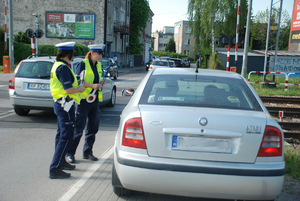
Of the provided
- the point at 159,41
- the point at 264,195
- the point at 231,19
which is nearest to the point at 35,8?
the point at 231,19

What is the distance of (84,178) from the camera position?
442 cm

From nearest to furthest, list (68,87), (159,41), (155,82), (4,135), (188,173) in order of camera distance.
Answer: (188,173), (155,82), (68,87), (4,135), (159,41)

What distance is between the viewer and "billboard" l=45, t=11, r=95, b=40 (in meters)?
36.8

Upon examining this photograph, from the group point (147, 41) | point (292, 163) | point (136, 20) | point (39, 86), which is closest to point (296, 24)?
point (136, 20)

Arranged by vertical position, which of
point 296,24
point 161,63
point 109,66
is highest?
point 296,24

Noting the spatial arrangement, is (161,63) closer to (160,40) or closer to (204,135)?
(204,135)

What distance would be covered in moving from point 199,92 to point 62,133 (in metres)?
1.92

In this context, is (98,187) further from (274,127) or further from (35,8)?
(35,8)

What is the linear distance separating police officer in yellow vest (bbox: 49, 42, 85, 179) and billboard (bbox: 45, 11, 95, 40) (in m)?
33.9

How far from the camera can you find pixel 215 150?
121 inches

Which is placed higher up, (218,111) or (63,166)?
(218,111)

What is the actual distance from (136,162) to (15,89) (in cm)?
605

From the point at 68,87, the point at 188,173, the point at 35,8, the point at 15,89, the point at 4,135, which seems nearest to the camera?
the point at 188,173

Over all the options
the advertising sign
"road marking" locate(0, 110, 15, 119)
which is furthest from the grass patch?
the advertising sign
